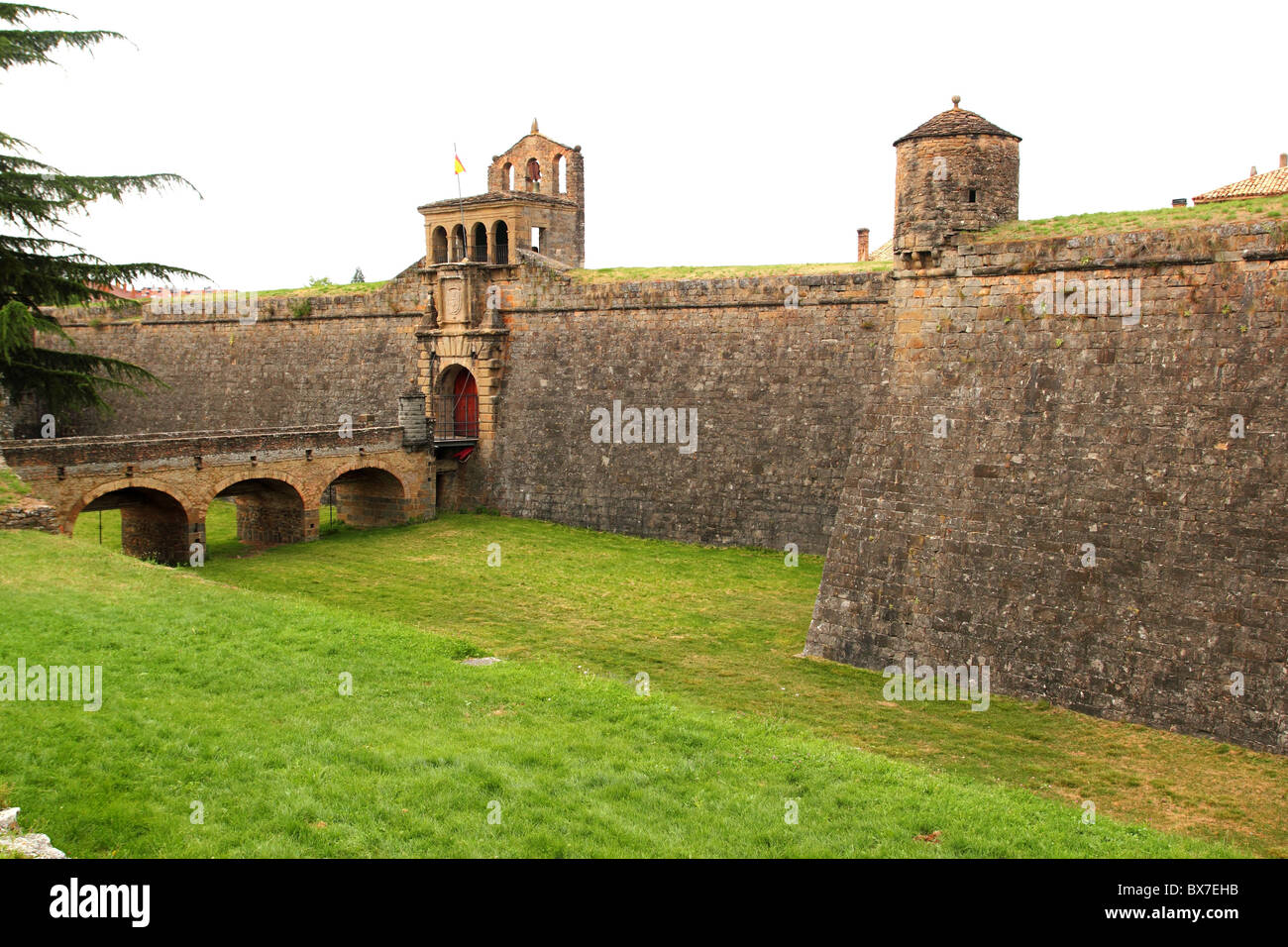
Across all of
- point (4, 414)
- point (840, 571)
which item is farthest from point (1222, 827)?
point (4, 414)

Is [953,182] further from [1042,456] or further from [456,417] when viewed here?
[456,417]

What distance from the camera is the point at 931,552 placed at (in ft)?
50.0

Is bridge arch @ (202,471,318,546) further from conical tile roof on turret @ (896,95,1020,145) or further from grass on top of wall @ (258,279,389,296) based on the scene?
conical tile roof on turret @ (896,95,1020,145)

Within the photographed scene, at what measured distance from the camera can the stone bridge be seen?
21016 mm

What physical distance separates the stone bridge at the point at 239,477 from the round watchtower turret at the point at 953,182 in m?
15.4

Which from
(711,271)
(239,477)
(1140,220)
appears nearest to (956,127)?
(1140,220)

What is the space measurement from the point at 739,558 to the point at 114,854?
1678cm

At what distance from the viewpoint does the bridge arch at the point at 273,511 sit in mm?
25250

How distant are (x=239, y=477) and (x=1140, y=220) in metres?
18.9

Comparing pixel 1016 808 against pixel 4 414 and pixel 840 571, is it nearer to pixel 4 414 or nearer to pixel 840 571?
pixel 840 571

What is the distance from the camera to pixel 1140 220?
48.7ft

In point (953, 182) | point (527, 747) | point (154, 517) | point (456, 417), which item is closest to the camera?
point (527, 747)

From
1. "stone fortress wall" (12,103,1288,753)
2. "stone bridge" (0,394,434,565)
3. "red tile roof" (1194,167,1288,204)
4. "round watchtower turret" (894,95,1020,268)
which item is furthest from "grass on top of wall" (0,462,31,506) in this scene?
"red tile roof" (1194,167,1288,204)

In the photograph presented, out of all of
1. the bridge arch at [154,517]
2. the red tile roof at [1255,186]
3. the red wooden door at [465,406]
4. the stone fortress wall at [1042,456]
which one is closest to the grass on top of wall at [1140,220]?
the stone fortress wall at [1042,456]
